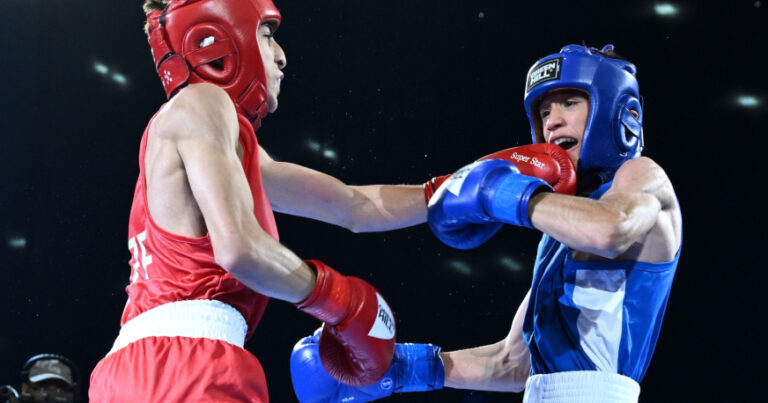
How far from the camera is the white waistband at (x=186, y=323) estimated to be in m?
1.75

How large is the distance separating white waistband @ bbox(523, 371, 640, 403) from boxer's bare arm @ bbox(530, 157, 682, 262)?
348mm

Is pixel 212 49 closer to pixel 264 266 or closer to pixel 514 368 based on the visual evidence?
pixel 264 266

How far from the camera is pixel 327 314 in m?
1.85

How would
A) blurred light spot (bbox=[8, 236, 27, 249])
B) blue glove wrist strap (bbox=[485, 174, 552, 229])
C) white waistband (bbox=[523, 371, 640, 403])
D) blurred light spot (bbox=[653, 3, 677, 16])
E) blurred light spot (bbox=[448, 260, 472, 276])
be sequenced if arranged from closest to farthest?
blue glove wrist strap (bbox=[485, 174, 552, 229]) < white waistband (bbox=[523, 371, 640, 403]) < blurred light spot (bbox=[8, 236, 27, 249]) < blurred light spot (bbox=[653, 3, 677, 16]) < blurred light spot (bbox=[448, 260, 472, 276])

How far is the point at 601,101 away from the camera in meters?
2.39

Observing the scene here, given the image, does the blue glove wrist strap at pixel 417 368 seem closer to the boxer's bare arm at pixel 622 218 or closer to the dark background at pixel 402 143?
the boxer's bare arm at pixel 622 218

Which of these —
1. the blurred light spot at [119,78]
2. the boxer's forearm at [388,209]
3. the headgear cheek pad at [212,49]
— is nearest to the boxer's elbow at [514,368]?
the boxer's forearm at [388,209]

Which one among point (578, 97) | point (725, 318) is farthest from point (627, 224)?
point (725, 318)

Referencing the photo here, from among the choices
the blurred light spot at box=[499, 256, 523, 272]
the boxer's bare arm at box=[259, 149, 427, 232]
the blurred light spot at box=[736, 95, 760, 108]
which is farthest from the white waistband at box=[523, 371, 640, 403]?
the blurred light spot at box=[736, 95, 760, 108]

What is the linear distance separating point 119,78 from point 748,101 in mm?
3847

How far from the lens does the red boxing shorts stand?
1654 millimetres

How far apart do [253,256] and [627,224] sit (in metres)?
0.97

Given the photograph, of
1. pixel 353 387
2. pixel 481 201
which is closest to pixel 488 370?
pixel 353 387

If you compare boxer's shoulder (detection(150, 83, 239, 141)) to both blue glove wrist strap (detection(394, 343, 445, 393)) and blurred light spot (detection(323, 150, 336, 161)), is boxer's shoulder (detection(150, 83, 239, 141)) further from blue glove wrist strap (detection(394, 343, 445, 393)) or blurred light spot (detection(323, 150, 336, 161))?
blurred light spot (detection(323, 150, 336, 161))
